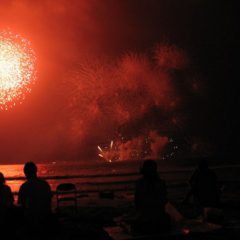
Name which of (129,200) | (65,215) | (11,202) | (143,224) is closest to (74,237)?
(11,202)

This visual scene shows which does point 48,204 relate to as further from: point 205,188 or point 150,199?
point 205,188

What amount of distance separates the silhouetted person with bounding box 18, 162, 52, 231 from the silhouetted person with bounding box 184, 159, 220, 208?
3.62 meters

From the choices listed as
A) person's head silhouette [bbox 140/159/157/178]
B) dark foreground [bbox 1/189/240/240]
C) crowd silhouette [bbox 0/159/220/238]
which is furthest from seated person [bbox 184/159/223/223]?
person's head silhouette [bbox 140/159/157/178]

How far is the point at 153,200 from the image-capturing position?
6.93 m

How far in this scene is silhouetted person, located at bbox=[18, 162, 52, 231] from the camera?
762 centimetres

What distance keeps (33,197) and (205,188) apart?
3885mm

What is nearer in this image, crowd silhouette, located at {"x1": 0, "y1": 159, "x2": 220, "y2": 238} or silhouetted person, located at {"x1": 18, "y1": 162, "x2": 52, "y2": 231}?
crowd silhouette, located at {"x1": 0, "y1": 159, "x2": 220, "y2": 238}

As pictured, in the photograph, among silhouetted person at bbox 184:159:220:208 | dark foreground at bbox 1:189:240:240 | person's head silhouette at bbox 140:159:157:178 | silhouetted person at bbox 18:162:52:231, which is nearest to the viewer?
person's head silhouette at bbox 140:159:157:178

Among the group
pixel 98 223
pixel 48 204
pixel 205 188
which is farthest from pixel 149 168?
pixel 98 223

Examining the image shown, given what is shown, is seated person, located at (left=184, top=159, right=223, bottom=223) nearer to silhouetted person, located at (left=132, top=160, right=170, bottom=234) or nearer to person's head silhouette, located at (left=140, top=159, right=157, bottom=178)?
silhouetted person, located at (left=132, top=160, right=170, bottom=234)

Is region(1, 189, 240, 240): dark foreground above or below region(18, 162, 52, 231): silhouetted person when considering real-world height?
below

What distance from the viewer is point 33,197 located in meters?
7.75

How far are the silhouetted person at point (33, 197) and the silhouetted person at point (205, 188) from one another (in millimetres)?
3623

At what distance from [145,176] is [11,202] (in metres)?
2.42
